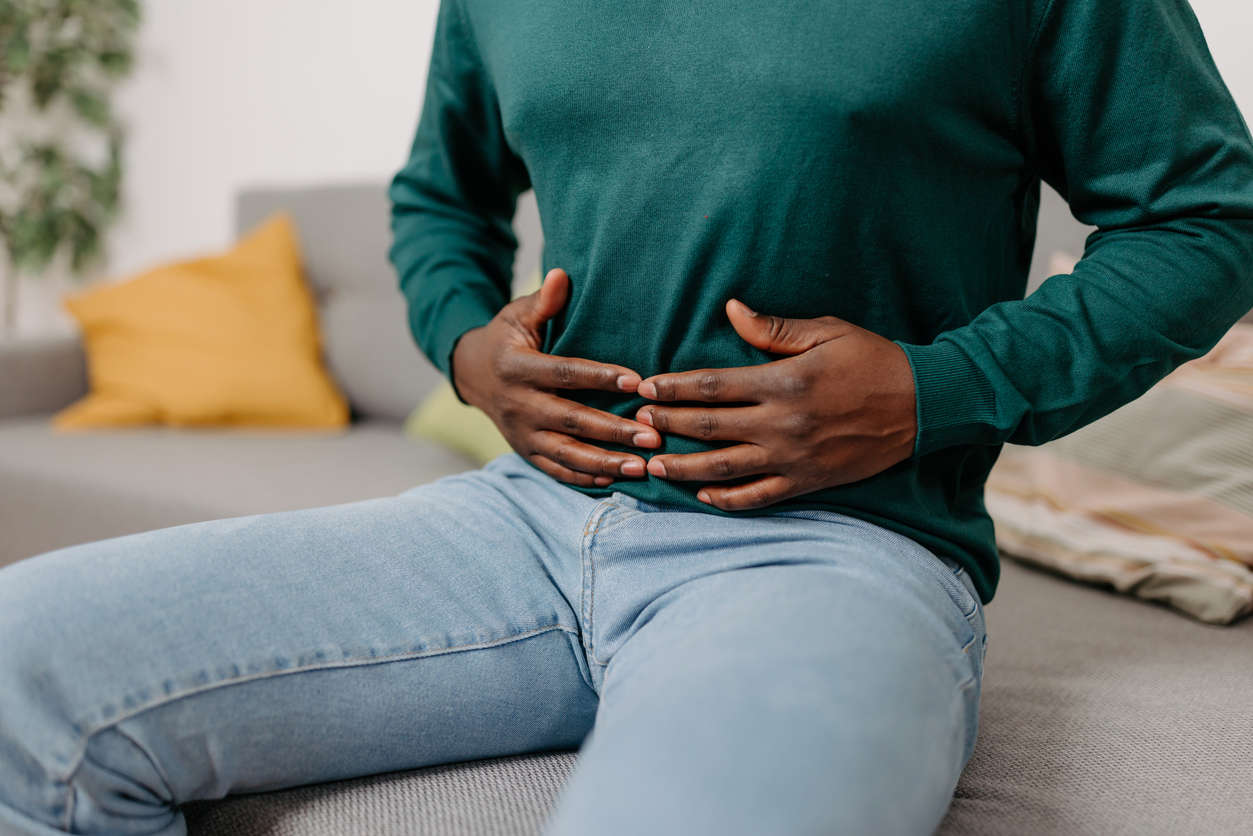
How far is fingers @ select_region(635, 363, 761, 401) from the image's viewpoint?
0.67m

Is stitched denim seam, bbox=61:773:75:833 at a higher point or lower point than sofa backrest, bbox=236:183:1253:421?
higher

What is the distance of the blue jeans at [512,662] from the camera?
0.47 metres

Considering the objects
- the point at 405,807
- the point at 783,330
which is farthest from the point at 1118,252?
the point at 405,807

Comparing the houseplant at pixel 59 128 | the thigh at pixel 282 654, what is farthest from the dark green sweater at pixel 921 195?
the houseplant at pixel 59 128

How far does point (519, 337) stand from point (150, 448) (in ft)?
3.95

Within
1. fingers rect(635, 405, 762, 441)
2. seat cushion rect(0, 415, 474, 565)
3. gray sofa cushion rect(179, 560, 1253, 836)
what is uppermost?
fingers rect(635, 405, 762, 441)

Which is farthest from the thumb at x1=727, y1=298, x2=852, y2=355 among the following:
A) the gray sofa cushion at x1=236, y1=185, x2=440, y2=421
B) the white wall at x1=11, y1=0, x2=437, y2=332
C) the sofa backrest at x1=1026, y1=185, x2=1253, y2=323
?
the white wall at x1=11, y1=0, x2=437, y2=332

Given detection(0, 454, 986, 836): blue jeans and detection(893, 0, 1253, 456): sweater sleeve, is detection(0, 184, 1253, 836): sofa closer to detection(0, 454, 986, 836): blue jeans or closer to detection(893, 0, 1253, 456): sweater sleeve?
detection(0, 454, 986, 836): blue jeans

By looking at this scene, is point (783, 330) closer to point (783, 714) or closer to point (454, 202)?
point (783, 714)

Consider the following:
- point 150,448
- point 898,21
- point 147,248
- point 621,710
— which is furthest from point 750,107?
point 147,248

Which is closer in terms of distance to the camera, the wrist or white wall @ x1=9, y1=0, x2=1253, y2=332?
the wrist

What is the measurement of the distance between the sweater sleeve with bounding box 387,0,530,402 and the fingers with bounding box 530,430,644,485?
19 cm

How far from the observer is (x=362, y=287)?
2.14m

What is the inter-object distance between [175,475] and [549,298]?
3.37ft
